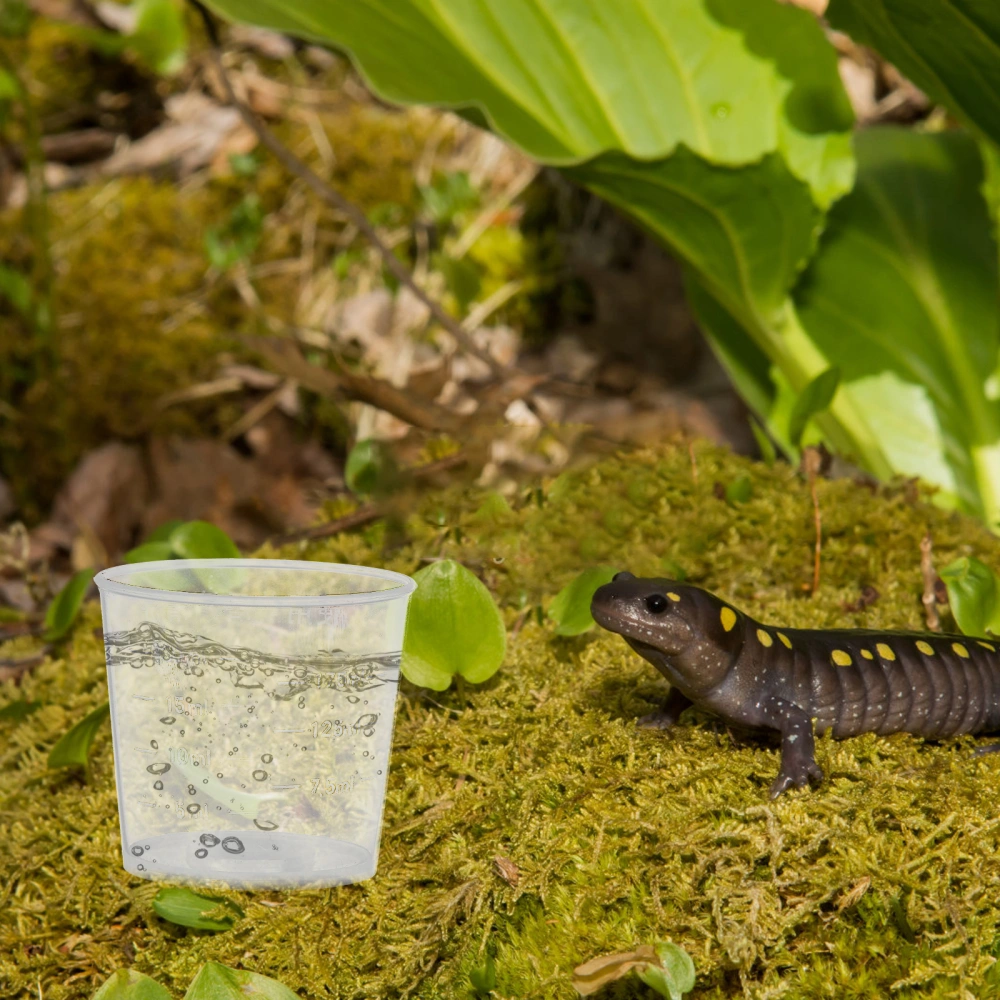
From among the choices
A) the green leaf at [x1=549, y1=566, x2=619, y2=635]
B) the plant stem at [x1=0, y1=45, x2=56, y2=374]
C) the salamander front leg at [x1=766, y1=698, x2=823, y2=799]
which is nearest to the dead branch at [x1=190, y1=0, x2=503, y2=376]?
the plant stem at [x1=0, y1=45, x2=56, y2=374]

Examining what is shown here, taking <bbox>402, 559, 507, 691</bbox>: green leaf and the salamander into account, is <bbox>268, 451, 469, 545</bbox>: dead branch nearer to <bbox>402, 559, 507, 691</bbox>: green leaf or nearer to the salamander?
<bbox>402, 559, 507, 691</bbox>: green leaf

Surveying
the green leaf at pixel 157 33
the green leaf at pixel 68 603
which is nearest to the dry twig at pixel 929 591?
the green leaf at pixel 68 603

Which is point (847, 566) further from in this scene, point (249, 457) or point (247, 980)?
point (249, 457)

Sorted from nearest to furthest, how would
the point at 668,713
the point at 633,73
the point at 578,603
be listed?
→ the point at 668,713
the point at 578,603
the point at 633,73

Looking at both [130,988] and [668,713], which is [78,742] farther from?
[668,713]

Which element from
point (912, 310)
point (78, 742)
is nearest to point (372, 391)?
point (78, 742)

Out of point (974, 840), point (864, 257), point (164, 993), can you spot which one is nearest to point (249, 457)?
point (864, 257)
